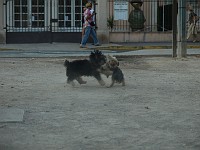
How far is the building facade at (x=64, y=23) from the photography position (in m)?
23.3

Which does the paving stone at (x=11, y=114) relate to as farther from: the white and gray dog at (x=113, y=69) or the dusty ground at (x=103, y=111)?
the white and gray dog at (x=113, y=69)

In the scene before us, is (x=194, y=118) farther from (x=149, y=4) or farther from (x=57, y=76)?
(x=149, y=4)

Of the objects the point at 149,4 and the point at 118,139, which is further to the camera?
the point at 149,4

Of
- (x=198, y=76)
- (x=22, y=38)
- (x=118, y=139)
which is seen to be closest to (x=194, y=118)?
(x=118, y=139)

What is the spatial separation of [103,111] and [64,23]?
17173mm

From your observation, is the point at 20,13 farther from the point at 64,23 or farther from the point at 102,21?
the point at 102,21

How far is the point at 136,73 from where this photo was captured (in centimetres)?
1278

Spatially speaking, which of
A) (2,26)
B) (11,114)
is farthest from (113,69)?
(2,26)

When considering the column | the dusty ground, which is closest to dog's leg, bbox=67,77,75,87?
the dusty ground

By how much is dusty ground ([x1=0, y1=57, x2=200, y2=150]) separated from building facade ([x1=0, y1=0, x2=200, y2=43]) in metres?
10.3

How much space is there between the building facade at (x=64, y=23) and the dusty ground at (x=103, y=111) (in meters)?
10.3

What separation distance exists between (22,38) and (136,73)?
38.5ft

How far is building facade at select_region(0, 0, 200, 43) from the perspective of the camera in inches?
918

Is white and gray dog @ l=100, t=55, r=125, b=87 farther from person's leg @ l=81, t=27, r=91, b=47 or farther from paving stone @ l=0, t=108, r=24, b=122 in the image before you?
person's leg @ l=81, t=27, r=91, b=47
